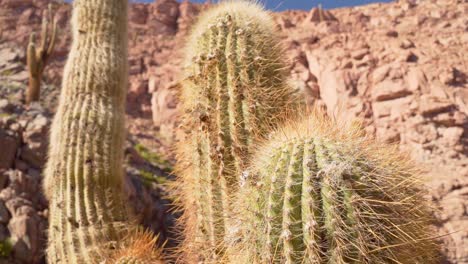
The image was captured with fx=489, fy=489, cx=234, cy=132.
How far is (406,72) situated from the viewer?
18766mm

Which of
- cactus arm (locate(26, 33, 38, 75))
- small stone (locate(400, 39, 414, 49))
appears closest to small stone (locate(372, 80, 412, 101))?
small stone (locate(400, 39, 414, 49))

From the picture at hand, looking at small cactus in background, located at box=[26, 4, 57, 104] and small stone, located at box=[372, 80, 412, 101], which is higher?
small cactus in background, located at box=[26, 4, 57, 104]

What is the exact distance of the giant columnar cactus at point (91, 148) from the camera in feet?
14.6

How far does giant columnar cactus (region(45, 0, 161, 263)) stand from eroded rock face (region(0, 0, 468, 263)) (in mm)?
4917

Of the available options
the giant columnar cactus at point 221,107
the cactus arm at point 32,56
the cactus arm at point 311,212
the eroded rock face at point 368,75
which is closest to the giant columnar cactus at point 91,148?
the giant columnar cactus at point 221,107

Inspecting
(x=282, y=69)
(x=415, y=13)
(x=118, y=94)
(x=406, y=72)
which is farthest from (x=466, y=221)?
(x=415, y=13)

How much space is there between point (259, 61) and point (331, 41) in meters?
22.0

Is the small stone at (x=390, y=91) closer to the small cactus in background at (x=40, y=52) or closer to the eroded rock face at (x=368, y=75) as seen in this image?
the eroded rock face at (x=368, y=75)

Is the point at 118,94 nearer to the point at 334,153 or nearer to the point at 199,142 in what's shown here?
the point at 199,142

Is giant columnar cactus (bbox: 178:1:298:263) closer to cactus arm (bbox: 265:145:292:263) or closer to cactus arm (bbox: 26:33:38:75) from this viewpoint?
cactus arm (bbox: 265:145:292:263)

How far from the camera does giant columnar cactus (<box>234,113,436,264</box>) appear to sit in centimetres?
159

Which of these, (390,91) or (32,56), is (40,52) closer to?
(32,56)

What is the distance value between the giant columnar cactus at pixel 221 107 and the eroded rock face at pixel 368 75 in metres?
6.92

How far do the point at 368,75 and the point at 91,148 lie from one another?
Result: 16.8m
